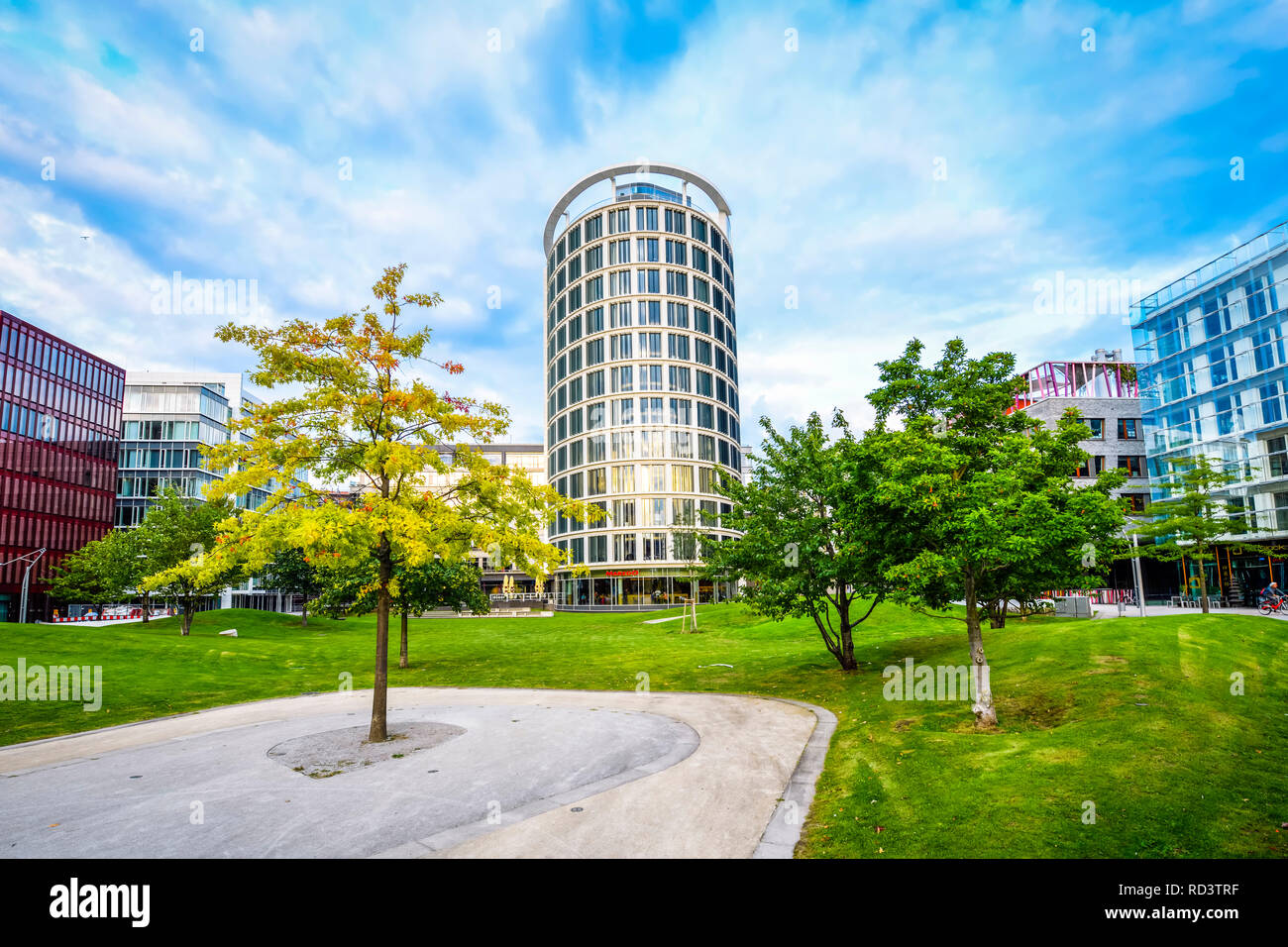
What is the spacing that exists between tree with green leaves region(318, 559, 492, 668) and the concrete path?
345 inches

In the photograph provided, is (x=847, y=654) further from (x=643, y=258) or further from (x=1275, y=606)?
(x=643, y=258)

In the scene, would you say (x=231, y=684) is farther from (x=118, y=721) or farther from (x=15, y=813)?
(x=15, y=813)

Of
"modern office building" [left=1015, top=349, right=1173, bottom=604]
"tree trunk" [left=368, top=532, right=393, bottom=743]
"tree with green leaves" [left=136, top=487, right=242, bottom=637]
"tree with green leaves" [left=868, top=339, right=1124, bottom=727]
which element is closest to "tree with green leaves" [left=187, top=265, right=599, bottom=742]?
"tree trunk" [left=368, top=532, right=393, bottom=743]

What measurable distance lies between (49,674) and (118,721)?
27.8 ft

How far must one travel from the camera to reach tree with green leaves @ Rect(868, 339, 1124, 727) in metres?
12.0

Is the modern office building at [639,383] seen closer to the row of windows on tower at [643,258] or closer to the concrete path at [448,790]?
the row of windows on tower at [643,258]

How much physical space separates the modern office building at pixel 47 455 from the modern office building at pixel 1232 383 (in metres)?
98.5

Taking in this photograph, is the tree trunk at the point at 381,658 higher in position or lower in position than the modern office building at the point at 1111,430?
lower

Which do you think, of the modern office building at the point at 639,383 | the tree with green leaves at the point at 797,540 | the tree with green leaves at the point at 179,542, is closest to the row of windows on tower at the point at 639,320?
the modern office building at the point at 639,383

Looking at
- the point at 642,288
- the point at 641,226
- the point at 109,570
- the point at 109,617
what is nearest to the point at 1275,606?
the point at 642,288

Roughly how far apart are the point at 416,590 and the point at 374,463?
16301mm

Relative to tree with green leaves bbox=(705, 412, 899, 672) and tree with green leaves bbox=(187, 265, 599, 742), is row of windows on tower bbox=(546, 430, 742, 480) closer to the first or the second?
tree with green leaves bbox=(705, 412, 899, 672)

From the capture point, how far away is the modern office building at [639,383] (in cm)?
7756
